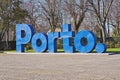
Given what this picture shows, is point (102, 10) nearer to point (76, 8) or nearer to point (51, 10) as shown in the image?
point (76, 8)

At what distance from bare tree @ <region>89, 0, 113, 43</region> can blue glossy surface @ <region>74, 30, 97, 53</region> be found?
54.1 ft

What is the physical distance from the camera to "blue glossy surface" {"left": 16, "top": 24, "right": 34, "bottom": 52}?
3734cm

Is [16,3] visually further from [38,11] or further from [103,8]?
[103,8]

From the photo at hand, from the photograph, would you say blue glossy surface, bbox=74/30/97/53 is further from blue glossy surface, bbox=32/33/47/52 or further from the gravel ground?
the gravel ground

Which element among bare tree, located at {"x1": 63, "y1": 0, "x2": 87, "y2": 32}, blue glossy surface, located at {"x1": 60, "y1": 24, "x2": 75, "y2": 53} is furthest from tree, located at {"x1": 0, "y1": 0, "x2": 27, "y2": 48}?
blue glossy surface, located at {"x1": 60, "y1": 24, "x2": 75, "y2": 53}

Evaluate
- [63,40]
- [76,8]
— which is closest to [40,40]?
[63,40]

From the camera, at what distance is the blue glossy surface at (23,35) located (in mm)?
37344

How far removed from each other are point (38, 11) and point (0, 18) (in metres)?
13.5

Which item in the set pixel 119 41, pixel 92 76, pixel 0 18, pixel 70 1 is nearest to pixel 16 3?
pixel 0 18

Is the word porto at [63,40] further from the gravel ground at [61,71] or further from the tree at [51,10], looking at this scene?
the tree at [51,10]

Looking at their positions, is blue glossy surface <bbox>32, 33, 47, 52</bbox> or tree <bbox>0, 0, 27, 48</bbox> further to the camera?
tree <bbox>0, 0, 27, 48</bbox>

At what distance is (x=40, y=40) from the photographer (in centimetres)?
3709

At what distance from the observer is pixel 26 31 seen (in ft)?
124

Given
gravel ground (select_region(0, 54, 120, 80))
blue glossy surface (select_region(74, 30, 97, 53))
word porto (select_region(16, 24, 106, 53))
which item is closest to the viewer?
gravel ground (select_region(0, 54, 120, 80))
